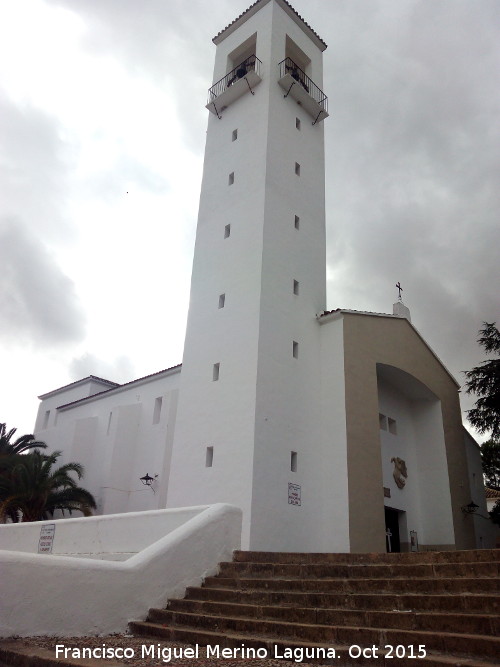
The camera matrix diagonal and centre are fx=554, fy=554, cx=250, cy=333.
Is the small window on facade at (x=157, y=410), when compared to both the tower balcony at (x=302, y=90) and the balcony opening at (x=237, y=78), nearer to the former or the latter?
the balcony opening at (x=237, y=78)

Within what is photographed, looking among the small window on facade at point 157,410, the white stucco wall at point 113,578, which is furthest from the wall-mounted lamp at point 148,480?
the white stucco wall at point 113,578

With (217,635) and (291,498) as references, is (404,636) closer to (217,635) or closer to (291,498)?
(217,635)

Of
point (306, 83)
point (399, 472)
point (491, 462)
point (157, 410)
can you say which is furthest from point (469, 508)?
point (306, 83)

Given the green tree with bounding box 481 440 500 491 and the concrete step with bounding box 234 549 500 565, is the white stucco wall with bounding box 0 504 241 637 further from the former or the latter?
the green tree with bounding box 481 440 500 491

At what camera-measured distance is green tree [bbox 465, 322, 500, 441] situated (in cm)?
1967

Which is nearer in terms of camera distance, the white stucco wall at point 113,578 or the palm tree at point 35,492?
the white stucco wall at point 113,578

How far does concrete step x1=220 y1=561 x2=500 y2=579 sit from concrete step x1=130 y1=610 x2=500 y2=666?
1.50m

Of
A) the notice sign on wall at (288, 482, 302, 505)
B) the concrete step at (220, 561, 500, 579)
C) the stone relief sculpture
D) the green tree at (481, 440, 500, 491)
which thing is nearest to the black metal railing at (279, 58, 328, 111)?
the stone relief sculpture

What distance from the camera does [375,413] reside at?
15.9 m

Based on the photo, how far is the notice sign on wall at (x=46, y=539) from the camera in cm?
1221

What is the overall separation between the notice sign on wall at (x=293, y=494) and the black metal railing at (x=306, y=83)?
1373 cm

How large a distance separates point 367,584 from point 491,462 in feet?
85.1

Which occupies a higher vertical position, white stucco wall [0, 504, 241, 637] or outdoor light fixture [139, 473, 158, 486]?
outdoor light fixture [139, 473, 158, 486]

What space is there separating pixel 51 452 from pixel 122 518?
15475 mm
